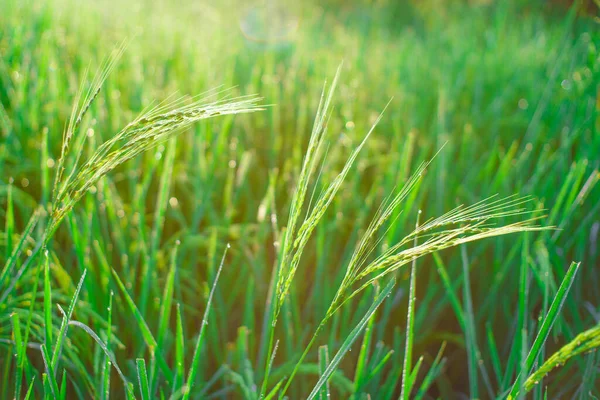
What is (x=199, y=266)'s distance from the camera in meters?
1.25

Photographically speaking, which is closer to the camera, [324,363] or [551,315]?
[551,315]

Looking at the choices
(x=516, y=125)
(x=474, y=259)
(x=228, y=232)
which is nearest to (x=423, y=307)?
(x=474, y=259)

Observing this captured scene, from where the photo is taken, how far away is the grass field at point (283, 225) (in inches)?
23.6

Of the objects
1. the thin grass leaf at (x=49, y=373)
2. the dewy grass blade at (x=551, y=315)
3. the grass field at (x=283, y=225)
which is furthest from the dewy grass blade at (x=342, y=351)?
the thin grass leaf at (x=49, y=373)

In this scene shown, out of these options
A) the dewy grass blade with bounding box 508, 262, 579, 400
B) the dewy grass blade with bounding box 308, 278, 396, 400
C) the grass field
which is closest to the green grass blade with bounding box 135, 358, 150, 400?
the grass field

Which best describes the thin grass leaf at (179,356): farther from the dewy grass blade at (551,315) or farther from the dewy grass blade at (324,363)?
the dewy grass blade at (551,315)

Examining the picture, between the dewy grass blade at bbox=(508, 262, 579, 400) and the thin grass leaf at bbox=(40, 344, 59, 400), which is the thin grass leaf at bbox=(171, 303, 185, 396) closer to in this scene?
the thin grass leaf at bbox=(40, 344, 59, 400)

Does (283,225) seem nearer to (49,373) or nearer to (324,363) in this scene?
(324,363)

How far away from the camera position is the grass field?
601mm

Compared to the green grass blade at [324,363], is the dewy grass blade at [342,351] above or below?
above

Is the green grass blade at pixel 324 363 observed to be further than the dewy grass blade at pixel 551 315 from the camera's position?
Yes

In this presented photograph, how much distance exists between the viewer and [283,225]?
1.25m

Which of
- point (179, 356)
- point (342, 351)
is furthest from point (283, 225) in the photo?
point (342, 351)

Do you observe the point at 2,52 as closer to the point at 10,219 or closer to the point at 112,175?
the point at 112,175
